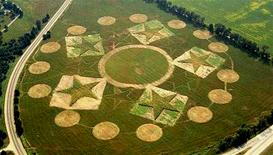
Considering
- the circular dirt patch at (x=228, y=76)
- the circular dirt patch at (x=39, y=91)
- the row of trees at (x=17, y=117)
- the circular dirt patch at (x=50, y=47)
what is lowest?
the row of trees at (x=17, y=117)

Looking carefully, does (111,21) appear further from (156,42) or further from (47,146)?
(47,146)

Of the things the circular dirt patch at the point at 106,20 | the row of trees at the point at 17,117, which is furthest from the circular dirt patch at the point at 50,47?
the row of trees at the point at 17,117

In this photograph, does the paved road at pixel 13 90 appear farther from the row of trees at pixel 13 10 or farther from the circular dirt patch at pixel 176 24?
the circular dirt patch at pixel 176 24

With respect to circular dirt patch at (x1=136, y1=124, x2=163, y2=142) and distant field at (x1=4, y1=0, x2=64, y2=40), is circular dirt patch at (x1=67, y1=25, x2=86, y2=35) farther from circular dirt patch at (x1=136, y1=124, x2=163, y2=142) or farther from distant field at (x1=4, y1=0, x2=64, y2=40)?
circular dirt patch at (x1=136, y1=124, x2=163, y2=142)

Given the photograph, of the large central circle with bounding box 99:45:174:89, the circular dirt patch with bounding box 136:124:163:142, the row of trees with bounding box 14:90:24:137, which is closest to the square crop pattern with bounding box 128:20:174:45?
the large central circle with bounding box 99:45:174:89

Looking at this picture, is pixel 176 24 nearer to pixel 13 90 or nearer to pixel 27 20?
pixel 27 20

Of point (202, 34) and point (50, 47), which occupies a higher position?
point (202, 34)

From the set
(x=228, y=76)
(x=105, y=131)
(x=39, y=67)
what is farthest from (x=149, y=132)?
(x=39, y=67)
